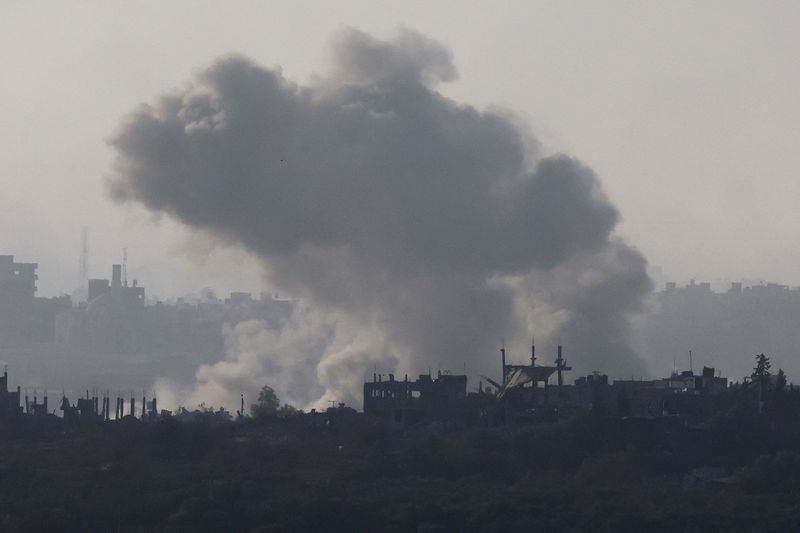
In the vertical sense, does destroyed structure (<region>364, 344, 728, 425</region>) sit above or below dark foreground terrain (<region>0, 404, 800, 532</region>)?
above

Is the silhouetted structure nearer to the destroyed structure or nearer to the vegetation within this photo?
the destroyed structure

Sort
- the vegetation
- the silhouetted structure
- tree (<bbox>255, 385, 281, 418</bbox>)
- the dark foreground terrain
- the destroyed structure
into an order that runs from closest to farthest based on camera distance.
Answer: the dark foreground terrain
the destroyed structure
the silhouetted structure
the vegetation
tree (<bbox>255, 385, 281, 418</bbox>)

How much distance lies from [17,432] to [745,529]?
43723mm

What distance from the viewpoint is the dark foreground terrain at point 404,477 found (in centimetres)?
8331

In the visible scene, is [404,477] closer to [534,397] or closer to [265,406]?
[534,397]

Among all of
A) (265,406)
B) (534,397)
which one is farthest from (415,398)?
(265,406)

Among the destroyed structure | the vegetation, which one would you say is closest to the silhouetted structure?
the destroyed structure

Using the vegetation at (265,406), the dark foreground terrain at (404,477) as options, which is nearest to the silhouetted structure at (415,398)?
the dark foreground terrain at (404,477)

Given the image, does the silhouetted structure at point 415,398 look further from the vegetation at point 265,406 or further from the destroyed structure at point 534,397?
the vegetation at point 265,406

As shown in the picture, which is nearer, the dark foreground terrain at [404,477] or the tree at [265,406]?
the dark foreground terrain at [404,477]

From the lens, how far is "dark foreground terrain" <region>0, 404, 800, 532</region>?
83.3m

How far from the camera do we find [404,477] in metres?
93.6

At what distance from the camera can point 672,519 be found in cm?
8219

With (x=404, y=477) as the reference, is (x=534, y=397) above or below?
above
